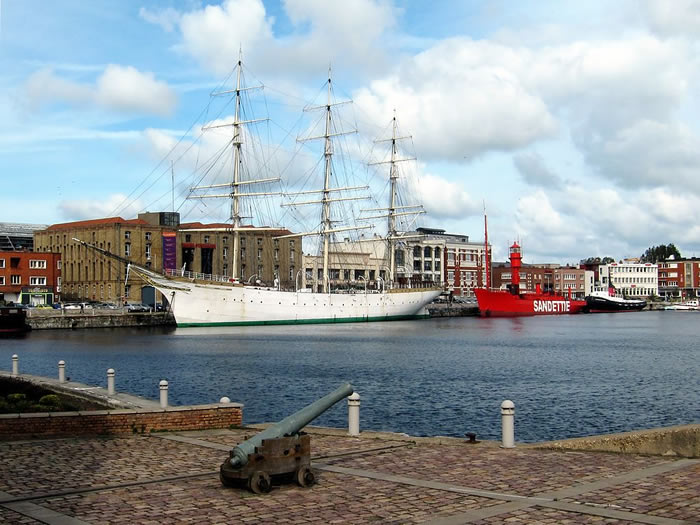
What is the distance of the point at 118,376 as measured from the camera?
41219 millimetres

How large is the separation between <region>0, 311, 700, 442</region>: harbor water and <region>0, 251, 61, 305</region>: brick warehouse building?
37214 millimetres

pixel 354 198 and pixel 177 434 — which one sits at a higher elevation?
pixel 354 198

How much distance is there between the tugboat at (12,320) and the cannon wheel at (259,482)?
267 feet

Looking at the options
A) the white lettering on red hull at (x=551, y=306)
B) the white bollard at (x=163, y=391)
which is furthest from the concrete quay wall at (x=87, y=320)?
the white lettering on red hull at (x=551, y=306)

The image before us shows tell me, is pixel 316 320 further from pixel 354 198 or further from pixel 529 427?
pixel 529 427

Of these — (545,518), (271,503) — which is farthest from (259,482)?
(545,518)

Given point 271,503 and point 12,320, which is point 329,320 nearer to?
point 12,320

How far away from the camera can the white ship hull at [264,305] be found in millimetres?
95875

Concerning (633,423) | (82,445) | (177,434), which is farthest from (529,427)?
(82,445)

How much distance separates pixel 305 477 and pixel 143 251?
4430 inches

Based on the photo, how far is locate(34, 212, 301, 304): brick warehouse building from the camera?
118812 mm

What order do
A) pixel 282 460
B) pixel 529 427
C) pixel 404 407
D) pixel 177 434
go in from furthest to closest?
1. pixel 404 407
2. pixel 529 427
3. pixel 177 434
4. pixel 282 460

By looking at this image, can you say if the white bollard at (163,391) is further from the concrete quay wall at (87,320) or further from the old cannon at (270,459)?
the concrete quay wall at (87,320)

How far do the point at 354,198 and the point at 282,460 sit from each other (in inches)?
3948
